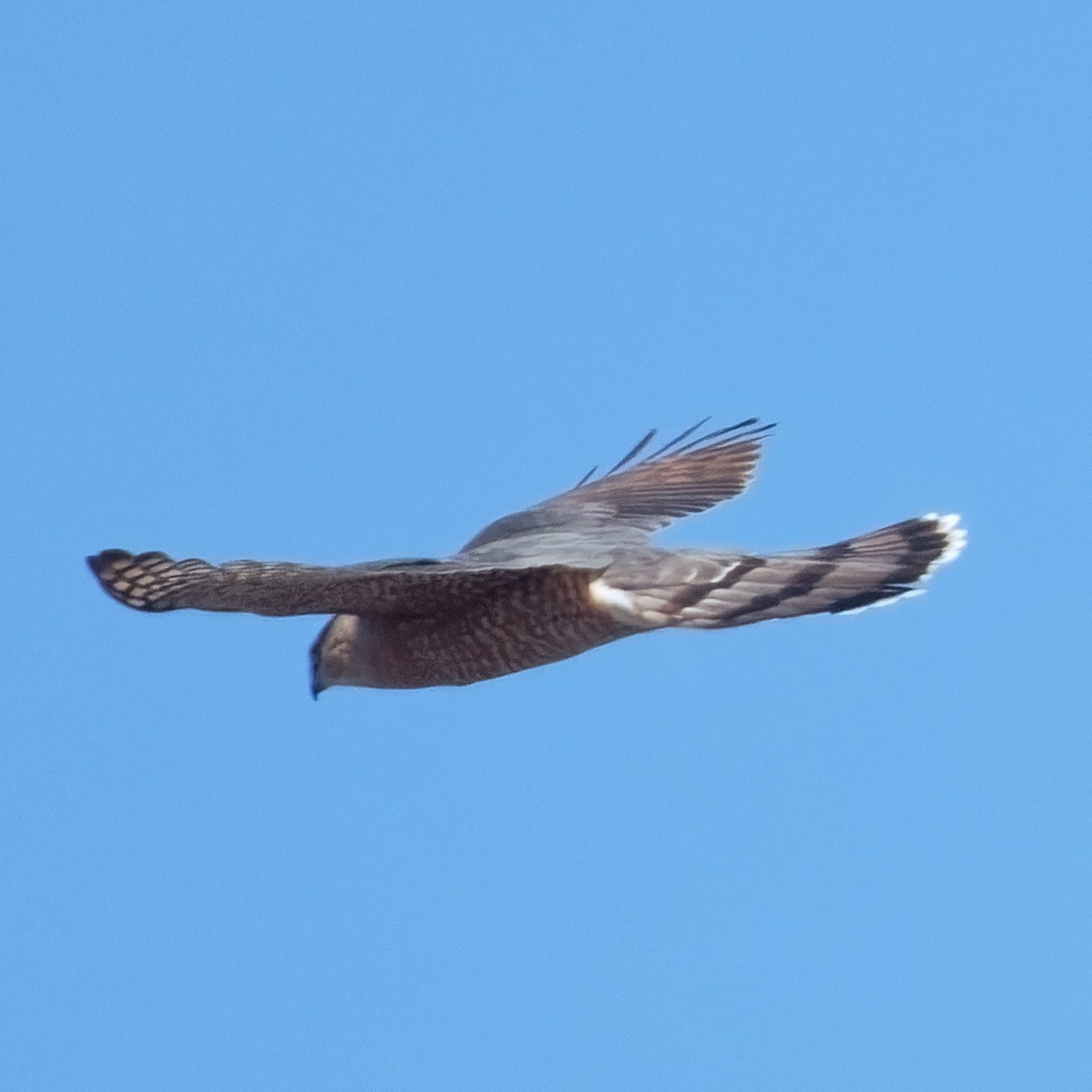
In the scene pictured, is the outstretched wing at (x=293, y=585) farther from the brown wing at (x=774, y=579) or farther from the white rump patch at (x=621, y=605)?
the brown wing at (x=774, y=579)

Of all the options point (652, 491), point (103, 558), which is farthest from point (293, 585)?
point (652, 491)

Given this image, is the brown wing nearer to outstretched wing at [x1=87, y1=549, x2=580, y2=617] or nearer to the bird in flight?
the bird in flight

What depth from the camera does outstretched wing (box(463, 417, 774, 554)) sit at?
9766mm

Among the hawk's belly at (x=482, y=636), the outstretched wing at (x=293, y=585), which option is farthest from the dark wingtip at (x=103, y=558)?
the hawk's belly at (x=482, y=636)

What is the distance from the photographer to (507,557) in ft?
26.7

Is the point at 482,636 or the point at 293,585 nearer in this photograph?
the point at 293,585

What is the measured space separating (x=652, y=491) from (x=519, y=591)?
9.91 feet

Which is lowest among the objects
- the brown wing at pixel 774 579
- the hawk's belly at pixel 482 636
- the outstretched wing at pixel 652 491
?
the brown wing at pixel 774 579

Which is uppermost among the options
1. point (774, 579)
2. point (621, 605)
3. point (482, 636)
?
point (482, 636)

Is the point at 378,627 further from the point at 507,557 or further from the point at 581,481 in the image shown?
the point at 581,481

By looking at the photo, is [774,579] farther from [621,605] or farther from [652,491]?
[652,491]

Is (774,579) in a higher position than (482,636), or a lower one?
lower

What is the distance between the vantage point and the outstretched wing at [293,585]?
23.5ft

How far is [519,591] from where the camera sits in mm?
8023
